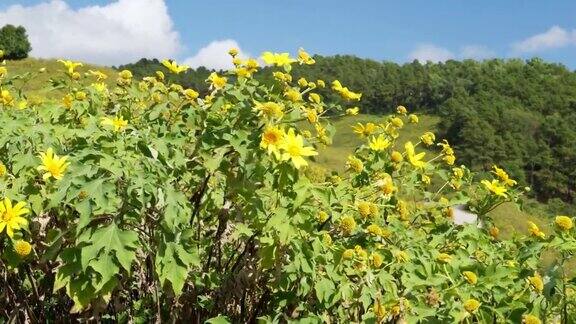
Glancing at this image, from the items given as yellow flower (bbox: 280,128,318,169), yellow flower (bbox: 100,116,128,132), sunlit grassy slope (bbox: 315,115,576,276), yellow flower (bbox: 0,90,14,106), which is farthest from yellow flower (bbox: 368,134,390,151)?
sunlit grassy slope (bbox: 315,115,576,276)

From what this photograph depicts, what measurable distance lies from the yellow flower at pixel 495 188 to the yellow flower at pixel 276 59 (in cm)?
109

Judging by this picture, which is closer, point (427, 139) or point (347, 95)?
point (347, 95)

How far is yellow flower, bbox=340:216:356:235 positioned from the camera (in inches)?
95.5

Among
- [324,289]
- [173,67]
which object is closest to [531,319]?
[324,289]

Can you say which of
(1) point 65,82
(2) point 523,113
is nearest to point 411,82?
(2) point 523,113

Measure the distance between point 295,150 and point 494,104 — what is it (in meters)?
98.2

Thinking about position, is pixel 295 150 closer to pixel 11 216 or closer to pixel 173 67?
pixel 11 216

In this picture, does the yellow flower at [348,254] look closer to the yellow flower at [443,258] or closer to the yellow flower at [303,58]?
the yellow flower at [443,258]

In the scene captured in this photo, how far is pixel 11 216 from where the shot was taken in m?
2.25

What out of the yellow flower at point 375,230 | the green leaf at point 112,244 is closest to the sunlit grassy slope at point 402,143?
the yellow flower at point 375,230

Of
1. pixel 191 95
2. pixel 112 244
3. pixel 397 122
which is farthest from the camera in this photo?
pixel 397 122

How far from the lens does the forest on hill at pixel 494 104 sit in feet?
273

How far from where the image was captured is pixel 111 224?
1.96 metres

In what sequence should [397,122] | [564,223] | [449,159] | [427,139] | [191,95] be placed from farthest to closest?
[427,139]
[449,159]
[397,122]
[191,95]
[564,223]
